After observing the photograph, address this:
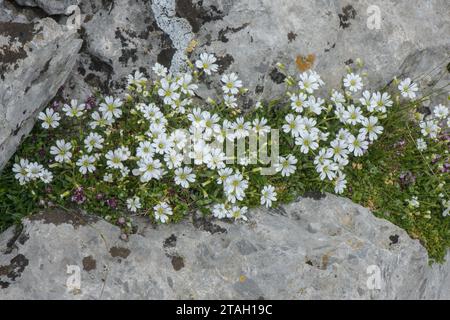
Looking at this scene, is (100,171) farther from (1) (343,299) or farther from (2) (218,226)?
(1) (343,299)

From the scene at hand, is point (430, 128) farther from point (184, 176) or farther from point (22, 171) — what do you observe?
point (22, 171)

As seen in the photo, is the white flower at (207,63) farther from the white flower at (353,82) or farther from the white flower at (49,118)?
the white flower at (49,118)

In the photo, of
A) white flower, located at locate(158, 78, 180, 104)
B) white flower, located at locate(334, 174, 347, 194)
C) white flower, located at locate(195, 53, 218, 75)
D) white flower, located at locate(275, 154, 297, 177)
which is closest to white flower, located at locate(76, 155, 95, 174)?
white flower, located at locate(158, 78, 180, 104)

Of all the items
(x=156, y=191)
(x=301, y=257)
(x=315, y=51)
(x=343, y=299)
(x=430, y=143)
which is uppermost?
(x=315, y=51)

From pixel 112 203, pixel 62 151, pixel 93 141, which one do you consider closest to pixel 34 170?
pixel 62 151

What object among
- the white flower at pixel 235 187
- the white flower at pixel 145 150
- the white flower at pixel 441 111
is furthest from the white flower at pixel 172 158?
the white flower at pixel 441 111

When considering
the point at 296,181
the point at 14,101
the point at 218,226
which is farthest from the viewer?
the point at 296,181

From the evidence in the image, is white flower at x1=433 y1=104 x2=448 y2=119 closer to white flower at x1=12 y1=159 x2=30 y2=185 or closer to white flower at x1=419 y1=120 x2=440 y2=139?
white flower at x1=419 y1=120 x2=440 y2=139

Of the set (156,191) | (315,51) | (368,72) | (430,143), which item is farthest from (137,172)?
(430,143)
